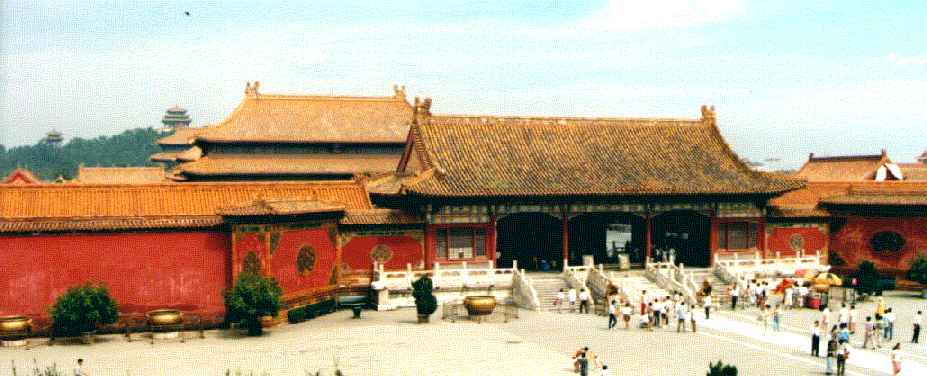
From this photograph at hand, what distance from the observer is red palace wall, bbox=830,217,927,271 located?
140ft

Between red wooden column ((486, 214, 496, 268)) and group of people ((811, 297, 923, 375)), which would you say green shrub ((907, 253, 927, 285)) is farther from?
red wooden column ((486, 214, 496, 268))

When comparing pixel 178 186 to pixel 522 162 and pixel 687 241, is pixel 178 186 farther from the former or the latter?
pixel 687 241

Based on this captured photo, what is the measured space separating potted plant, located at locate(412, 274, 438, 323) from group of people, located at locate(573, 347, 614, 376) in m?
7.57

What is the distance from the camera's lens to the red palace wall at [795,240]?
4434cm

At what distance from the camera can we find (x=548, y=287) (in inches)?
1513

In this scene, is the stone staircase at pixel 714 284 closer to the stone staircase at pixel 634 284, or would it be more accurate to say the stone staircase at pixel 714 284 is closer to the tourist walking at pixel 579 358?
the stone staircase at pixel 634 284

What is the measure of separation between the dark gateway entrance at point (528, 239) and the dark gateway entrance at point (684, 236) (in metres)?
4.74

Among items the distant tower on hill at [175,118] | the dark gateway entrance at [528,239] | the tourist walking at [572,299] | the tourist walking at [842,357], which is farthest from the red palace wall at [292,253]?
the distant tower on hill at [175,118]

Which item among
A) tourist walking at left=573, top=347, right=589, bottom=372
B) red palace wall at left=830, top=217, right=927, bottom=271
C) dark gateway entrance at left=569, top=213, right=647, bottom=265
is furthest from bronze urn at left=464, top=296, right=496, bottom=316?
red palace wall at left=830, top=217, right=927, bottom=271

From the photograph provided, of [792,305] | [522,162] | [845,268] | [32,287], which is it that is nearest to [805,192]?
[845,268]

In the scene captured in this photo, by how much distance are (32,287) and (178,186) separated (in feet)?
23.3

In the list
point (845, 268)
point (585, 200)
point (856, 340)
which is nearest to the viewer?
point (856, 340)

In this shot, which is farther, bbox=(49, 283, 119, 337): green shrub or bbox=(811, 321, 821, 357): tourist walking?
bbox=(49, 283, 119, 337): green shrub

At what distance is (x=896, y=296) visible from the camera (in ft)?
134
